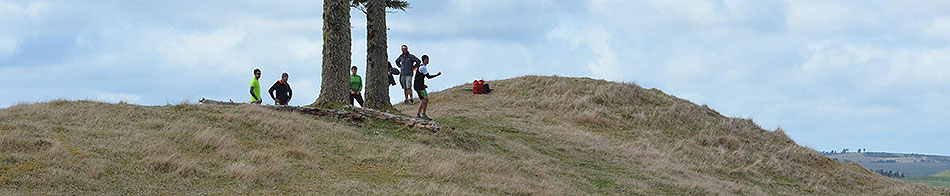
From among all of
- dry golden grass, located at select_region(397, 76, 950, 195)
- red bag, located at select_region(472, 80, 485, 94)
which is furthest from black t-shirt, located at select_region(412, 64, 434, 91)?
red bag, located at select_region(472, 80, 485, 94)

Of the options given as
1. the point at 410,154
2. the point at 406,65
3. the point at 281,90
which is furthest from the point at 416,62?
the point at 410,154

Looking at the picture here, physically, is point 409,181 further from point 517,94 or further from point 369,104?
point 517,94

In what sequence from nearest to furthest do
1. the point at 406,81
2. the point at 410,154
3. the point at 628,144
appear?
the point at 410,154 < the point at 628,144 < the point at 406,81

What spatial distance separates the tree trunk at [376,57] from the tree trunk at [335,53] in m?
3.22

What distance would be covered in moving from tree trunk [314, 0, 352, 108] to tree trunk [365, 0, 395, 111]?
10.6 ft

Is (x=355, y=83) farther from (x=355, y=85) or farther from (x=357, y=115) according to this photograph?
(x=357, y=115)

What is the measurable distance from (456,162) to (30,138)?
7.29 m

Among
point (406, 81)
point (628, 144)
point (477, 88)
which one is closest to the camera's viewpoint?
point (628, 144)

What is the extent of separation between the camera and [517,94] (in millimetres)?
29953

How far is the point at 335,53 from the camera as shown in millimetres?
19453

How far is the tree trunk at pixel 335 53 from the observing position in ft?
63.4

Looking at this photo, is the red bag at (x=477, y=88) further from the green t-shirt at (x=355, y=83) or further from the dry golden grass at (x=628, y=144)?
the green t-shirt at (x=355, y=83)

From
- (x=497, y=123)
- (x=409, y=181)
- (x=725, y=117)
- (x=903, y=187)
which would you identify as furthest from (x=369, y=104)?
(x=903, y=187)

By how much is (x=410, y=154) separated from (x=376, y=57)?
8542 mm
